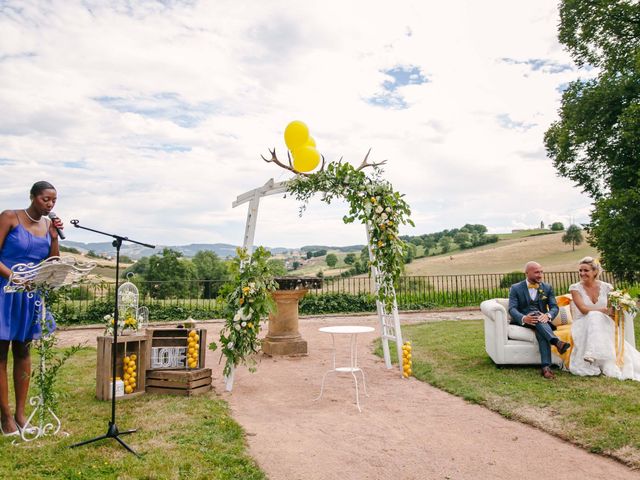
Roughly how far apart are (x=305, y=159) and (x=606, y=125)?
1443 centimetres

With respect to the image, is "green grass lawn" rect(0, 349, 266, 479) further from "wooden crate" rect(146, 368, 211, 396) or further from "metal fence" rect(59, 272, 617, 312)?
"metal fence" rect(59, 272, 617, 312)

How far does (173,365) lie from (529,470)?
435 centimetres

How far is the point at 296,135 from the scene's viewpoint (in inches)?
261

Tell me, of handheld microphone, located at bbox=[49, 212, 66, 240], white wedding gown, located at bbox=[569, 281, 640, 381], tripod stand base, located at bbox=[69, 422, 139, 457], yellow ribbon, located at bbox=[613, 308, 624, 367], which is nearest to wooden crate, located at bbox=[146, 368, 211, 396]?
tripod stand base, located at bbox=[69, 422, 139, 457]

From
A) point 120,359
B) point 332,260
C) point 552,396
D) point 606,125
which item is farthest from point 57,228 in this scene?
point 332,260

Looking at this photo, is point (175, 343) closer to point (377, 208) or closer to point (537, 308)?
point (377, 208)

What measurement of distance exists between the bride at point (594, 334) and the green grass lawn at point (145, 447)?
457 centimetres

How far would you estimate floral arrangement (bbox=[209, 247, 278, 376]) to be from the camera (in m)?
5.98

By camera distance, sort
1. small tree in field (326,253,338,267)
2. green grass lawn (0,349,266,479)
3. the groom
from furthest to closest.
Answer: small tree in field (326,253,338,267)
the groom
green grass lawn (0,349,266,479)

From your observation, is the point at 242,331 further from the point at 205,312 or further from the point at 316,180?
the point at 205,312

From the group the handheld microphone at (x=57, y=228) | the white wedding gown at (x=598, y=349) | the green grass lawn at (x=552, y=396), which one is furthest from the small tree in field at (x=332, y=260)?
the handheld microphone at (x=57, y=228)

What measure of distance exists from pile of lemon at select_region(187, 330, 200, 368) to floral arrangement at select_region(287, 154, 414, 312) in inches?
91.0

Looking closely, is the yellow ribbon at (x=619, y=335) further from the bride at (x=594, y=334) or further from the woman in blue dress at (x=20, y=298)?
the woman in blue dress at (x=20, y=298)

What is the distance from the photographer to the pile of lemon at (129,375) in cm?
558
